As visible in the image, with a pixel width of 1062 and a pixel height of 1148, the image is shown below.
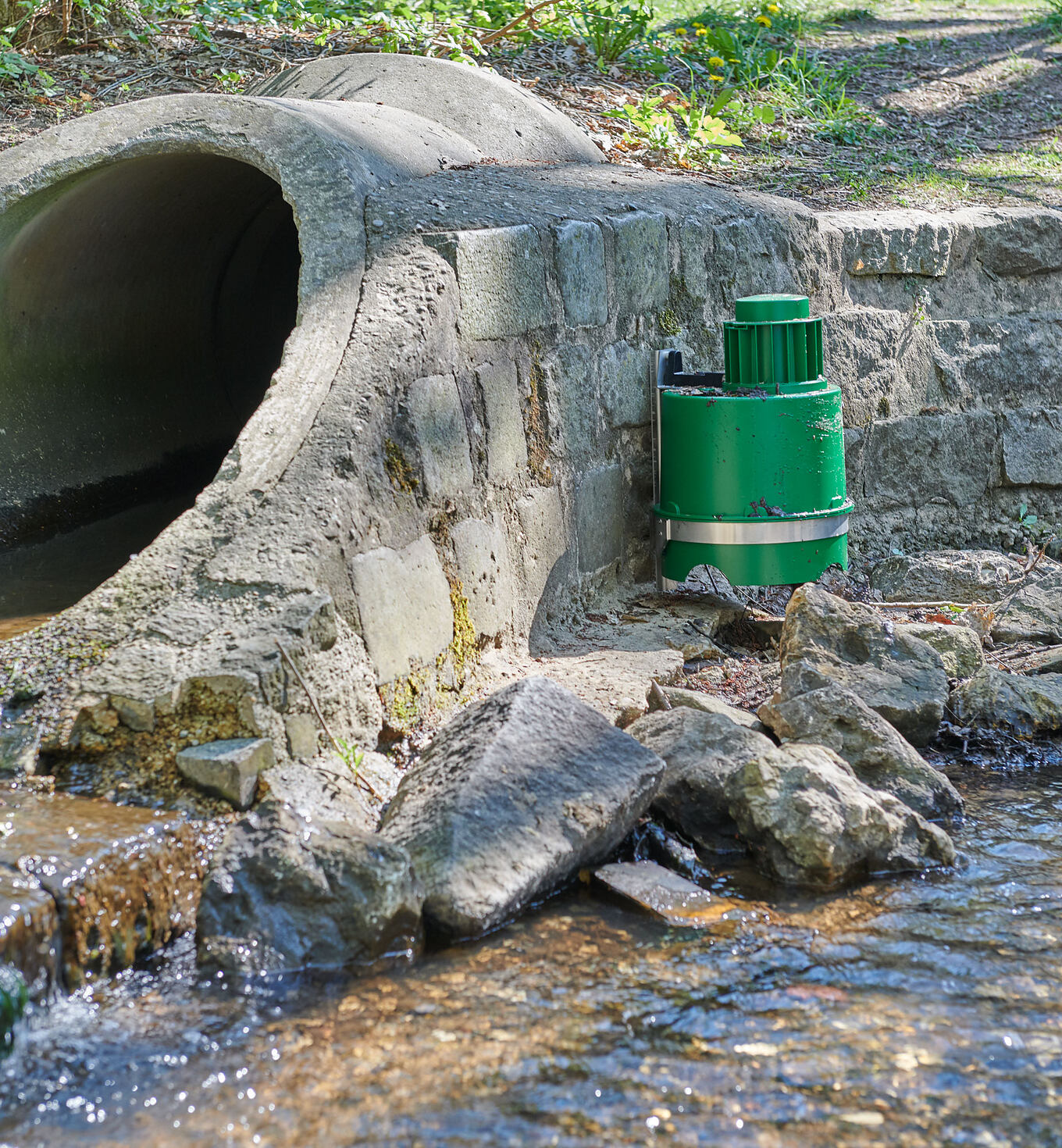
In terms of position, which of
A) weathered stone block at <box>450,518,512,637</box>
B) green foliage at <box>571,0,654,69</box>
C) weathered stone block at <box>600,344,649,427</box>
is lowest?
weathered stone block at <box>450,518,512,637</box>

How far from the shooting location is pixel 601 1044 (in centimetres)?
242

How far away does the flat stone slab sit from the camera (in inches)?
116

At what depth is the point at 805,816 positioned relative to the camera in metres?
3.13

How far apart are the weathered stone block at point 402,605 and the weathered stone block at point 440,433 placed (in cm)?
20

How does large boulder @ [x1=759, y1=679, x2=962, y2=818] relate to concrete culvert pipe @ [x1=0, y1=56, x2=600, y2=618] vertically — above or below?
below

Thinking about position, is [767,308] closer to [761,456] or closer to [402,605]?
[761,456]

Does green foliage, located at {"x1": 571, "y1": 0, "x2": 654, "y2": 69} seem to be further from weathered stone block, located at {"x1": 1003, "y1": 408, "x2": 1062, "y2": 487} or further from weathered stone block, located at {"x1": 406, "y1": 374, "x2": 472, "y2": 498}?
weathered stone block, located at {"x1": 406, "y1": 374, "x2": 472, "y2": 498}

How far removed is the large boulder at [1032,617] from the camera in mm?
4742

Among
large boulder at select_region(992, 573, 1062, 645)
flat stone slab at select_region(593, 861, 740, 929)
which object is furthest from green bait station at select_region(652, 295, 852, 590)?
flat stone slab at select_region(593, 861, 740, 929)

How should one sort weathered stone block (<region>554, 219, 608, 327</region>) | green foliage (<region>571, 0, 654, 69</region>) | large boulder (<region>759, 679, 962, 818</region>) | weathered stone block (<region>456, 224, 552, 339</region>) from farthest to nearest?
green foliage (<region>571, 0, 654, 69</region>) → weathered stone block (<region>554, 219, 608, 327</region>) → weathered stone block (<region>456, 224, 552, 339</region>) → large boulder (<region>759, 679, 962, 818</region>)

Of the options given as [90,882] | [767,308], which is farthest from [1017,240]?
[90,882]

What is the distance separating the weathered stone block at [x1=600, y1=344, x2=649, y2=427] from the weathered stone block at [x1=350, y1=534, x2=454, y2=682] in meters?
1.24

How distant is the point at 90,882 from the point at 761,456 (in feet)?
8.96

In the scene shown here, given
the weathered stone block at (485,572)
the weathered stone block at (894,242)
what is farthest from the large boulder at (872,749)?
the weathered stone block at (894,242)
